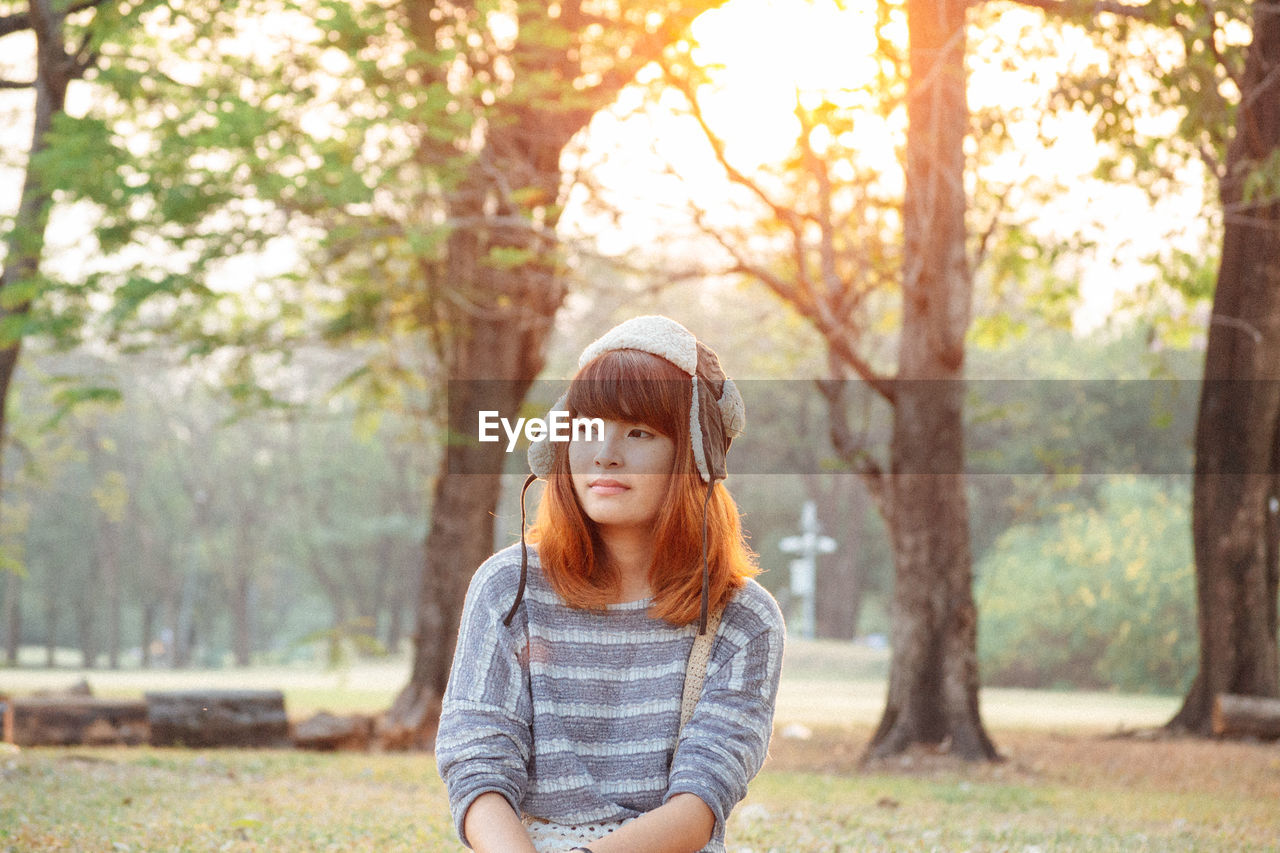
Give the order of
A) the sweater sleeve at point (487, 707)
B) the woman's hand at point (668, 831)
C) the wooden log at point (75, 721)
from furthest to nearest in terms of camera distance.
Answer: the wooden log at point (75, 721) < the sweater sleeve at point (487, 707) < the woman's hand at point (668, 831)

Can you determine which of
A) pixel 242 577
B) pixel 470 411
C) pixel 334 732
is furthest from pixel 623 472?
pixel 242 577

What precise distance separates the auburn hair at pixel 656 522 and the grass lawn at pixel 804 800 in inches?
120

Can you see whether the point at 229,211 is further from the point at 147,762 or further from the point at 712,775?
the point at 712,775

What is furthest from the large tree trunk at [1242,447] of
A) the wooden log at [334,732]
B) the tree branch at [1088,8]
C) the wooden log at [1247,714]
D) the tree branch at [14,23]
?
the tree branch at [14,23]

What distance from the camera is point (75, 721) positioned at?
10.5m

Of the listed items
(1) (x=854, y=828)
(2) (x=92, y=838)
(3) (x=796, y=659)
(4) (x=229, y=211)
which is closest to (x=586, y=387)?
(2) (x=92, y=838)

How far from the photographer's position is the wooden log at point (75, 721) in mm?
10273

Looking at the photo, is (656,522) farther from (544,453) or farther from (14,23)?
(14,23)

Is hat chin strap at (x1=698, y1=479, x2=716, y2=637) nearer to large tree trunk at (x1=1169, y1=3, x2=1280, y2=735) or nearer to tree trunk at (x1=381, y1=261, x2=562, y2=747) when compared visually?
large tree trunk at (x1=1169, y1=3, x2=1280, y2=735)

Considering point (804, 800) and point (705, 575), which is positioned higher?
point (705, 575)

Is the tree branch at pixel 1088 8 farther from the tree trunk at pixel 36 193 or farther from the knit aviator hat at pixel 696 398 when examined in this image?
the tree trunk at pixel 36 193

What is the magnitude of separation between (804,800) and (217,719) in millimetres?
5363

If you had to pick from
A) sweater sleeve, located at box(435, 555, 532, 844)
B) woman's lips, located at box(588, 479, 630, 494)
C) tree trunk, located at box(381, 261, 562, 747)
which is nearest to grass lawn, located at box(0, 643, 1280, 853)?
tree trunk, located at box(381, 261, 562, 747)

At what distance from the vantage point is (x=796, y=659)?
92.5 feet
